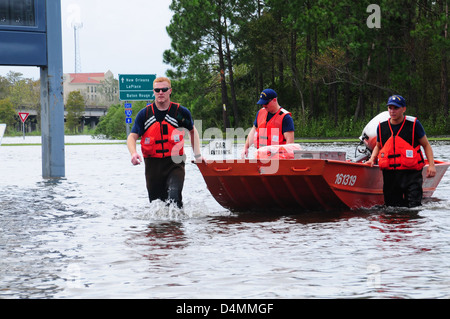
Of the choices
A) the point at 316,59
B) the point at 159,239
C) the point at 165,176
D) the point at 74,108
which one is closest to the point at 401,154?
the point at 165,176

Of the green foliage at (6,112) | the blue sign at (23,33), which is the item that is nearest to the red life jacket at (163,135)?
the blue sign at (23,33)

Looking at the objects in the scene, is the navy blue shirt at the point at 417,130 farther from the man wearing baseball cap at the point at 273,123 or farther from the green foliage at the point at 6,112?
the green foliage at the point at 6,112

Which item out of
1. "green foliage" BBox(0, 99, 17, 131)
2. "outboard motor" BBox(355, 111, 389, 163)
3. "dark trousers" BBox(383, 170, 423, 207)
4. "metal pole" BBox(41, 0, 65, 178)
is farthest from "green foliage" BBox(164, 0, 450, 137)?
"green foliage" BBox(0, 99, 17, 131)

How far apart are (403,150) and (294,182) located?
1553mm

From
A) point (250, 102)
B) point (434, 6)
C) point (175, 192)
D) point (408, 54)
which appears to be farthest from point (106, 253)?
point (250, 102)

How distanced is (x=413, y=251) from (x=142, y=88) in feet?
139

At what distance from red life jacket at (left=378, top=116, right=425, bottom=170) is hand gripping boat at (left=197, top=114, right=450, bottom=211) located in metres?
0.64

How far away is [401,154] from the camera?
11750 mm

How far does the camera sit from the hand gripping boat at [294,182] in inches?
461

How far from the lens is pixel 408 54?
54812 mm

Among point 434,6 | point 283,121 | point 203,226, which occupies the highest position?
point 434,6

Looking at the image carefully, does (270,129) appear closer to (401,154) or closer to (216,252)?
(401,154)

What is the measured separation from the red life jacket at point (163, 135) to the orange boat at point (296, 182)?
125 cm
